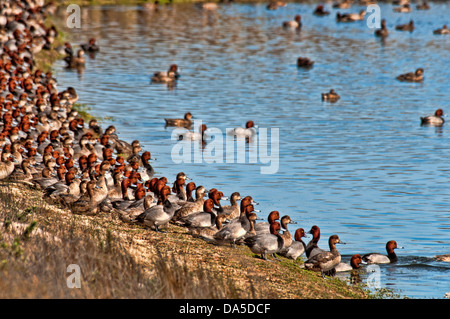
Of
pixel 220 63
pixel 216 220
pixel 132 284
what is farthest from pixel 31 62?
pixel 132 284

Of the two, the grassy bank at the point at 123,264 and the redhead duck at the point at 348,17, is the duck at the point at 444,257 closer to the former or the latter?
the grassy bank at the point at 123,264

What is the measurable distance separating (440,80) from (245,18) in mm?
32004

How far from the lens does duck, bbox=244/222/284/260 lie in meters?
16.7

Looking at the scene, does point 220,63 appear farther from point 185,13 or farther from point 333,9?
point 333,9

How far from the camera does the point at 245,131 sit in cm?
3073

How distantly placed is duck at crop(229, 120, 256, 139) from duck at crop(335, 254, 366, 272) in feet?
45.2

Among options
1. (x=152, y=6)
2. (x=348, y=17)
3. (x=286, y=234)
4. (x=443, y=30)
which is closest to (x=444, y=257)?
(x=286, y=234)

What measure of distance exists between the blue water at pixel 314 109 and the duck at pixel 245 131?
136 cm

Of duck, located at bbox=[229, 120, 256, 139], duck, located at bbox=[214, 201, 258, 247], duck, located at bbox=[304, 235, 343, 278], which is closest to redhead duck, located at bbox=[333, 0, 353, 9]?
duck, located at bbox=[229, 120, 256, 139]

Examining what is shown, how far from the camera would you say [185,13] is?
3086 inches

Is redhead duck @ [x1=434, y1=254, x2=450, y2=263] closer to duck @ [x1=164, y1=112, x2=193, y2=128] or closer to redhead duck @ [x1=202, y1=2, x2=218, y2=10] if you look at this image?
duck @ [x1=164, y1=112, x2=193, y2=128]
